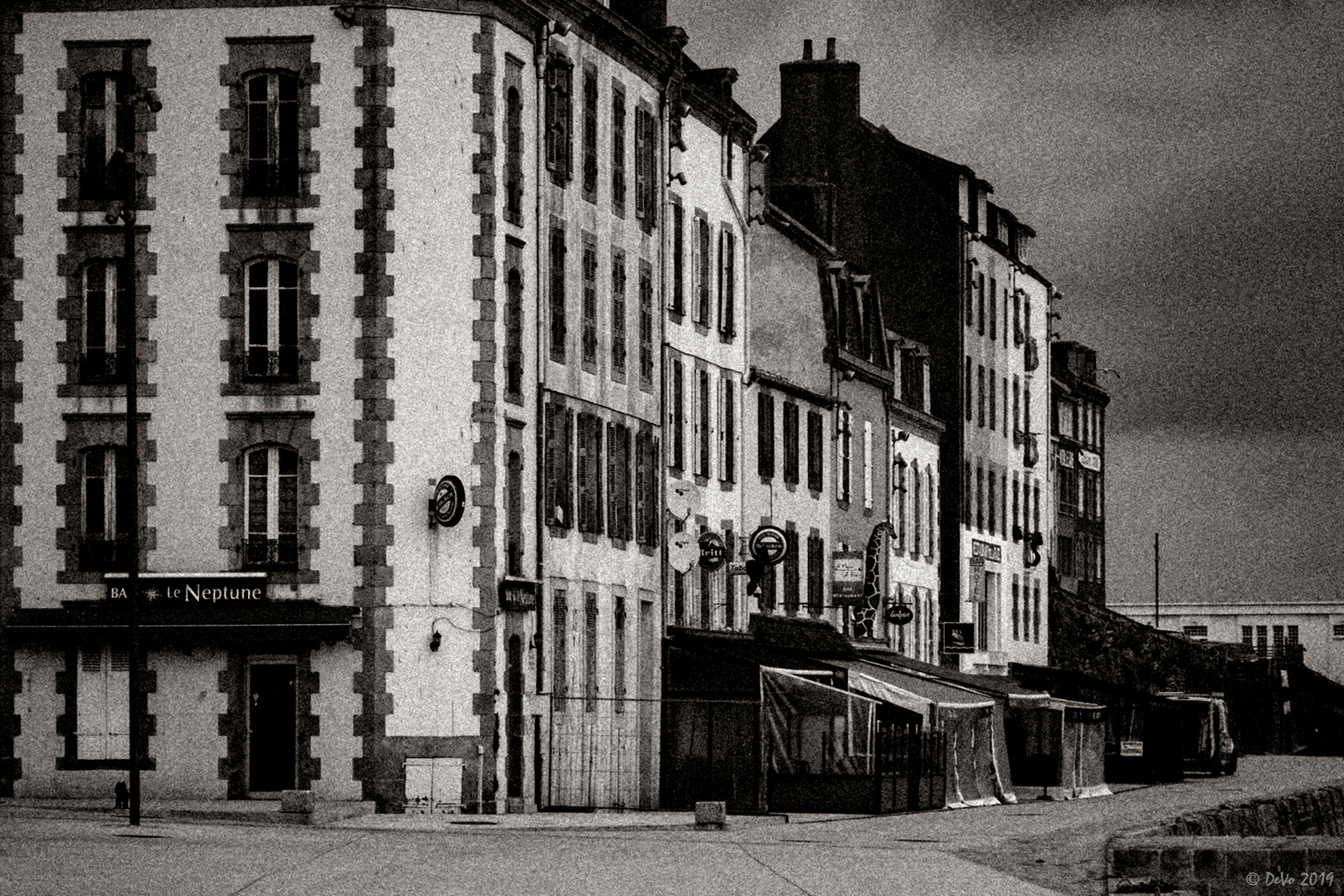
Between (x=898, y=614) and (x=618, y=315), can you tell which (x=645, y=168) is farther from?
(x=898, y=614)

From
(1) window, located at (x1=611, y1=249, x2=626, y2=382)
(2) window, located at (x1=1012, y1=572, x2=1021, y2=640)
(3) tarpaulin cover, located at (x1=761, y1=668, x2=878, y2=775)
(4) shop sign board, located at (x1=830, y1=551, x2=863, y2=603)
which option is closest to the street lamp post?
(1) window, located at (x1=611, y1=249, x2=626, y2=382)

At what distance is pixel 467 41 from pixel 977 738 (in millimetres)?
20369

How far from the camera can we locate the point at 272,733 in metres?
48.6

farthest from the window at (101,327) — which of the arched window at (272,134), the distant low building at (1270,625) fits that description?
the distant low building at (1270,625)

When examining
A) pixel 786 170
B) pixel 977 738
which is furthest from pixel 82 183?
pixel 786 170

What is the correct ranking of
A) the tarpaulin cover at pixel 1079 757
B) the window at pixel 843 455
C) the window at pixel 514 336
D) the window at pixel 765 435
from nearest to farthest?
the window at pixel 514 336 → the tarpaulin cover at pixel 1079 757 → the window at pixel 765 435 → the window at pixel 843 455

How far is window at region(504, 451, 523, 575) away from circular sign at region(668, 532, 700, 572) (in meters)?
8.35

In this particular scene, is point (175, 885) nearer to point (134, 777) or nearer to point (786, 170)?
point (134, 777)

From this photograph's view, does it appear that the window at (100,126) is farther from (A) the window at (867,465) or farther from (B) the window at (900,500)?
(B) the window at (900,500)

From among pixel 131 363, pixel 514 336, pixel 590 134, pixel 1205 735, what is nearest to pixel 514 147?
pixel 514 336

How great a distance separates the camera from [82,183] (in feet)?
164

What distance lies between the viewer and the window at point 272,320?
163 feet

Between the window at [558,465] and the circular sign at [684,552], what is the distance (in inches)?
207

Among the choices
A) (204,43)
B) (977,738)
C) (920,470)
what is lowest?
(977,738)
